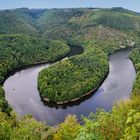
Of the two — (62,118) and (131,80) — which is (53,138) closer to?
(62,118)

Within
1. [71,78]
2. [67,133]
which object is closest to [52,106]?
[71,78]

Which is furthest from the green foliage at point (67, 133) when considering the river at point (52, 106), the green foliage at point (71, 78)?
the green foliage at point (71, 78)

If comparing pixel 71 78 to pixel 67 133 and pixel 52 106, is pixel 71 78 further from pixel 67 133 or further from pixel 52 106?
pixel 67 133

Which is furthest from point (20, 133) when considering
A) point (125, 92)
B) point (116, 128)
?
point (125, 92)

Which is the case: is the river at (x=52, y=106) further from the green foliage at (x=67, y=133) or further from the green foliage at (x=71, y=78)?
the green foliage at (x=67, y=133)

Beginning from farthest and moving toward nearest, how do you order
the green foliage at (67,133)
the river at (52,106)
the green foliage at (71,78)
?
the green foliage at (71,78), the river at (52,106), the green foliage at (67,133)

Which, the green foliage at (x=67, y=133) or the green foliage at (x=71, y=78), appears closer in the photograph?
the green foliage at (x=67, y=133)

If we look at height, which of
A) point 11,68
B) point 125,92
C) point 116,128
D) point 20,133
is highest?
point 116,128

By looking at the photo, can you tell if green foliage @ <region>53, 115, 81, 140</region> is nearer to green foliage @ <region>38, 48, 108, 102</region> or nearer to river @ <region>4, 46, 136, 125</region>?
river @ <region>4, 46, 136, 125</region>
